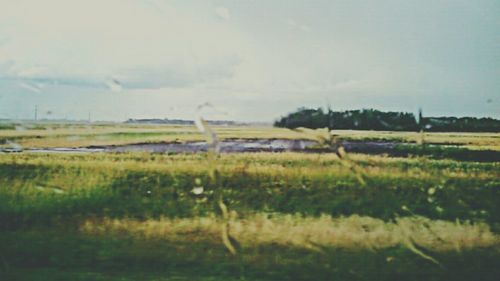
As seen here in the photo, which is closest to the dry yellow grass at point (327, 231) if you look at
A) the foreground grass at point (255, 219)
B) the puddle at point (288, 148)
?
the foreground grass at point (255, 219)

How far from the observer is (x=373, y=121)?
7.81 ft

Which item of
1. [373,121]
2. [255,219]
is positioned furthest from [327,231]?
[373,121]

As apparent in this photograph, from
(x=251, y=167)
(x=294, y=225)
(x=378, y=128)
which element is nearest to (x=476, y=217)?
(x=378, y=128)

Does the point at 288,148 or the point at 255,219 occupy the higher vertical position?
the point at 288,148

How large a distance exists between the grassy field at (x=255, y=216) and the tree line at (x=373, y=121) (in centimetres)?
4

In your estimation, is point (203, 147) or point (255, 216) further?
point (203, 147)

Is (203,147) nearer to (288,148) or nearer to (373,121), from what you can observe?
(288,148)

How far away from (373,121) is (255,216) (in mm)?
641

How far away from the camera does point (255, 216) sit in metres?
2.43

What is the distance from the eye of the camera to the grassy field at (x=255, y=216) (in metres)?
2.38

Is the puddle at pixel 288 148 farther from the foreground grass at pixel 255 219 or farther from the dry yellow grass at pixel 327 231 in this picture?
the dry yellow grass at pixel 327 231

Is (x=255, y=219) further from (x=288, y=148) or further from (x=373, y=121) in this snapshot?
(x=373, y=121)

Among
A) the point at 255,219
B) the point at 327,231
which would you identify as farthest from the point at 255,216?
the point at 327,231

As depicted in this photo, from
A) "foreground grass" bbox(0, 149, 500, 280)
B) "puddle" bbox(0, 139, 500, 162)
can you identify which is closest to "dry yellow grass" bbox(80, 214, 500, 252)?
"foreground grass" bbox(0, 149, 500, 280)
